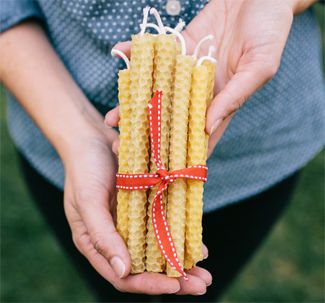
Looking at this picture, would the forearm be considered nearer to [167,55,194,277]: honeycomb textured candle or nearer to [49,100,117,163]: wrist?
[49,100,117,163]: wrist

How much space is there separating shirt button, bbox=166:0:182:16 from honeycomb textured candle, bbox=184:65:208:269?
0.59ft

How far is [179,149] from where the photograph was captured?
1123 mm

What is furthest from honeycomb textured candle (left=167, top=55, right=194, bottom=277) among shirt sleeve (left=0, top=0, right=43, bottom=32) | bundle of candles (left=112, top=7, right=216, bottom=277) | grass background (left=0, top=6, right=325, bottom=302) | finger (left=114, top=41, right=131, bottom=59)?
grass background (left=0, top=6, right=325, bottom=302)

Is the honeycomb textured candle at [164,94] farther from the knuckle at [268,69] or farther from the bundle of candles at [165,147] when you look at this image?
the knuckle at [268,69]

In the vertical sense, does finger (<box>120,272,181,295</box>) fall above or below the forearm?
below

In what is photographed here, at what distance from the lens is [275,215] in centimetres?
169

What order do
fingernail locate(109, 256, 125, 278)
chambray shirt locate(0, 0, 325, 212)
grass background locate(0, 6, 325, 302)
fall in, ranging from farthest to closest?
1. grass background locate(0, 6, 325, 302)
2. chambray shirt locate(0, 0, 325, 212)
3. fingernail locate(109, 256, 125, 278)

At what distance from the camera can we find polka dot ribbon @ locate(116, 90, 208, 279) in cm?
109

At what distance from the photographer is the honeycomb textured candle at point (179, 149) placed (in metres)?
1.12

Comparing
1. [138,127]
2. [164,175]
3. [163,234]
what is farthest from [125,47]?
[163,234]

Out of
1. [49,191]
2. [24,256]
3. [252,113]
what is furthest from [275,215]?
[24,256]

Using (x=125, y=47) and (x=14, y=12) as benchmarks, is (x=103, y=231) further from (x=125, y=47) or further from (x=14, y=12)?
(x=14, y=12)

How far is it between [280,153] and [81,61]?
545 millimetres

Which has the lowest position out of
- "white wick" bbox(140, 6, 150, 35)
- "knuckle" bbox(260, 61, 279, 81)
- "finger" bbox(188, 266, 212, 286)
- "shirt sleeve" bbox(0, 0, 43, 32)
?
"finger" bbox(188, 266, 212, 286)
